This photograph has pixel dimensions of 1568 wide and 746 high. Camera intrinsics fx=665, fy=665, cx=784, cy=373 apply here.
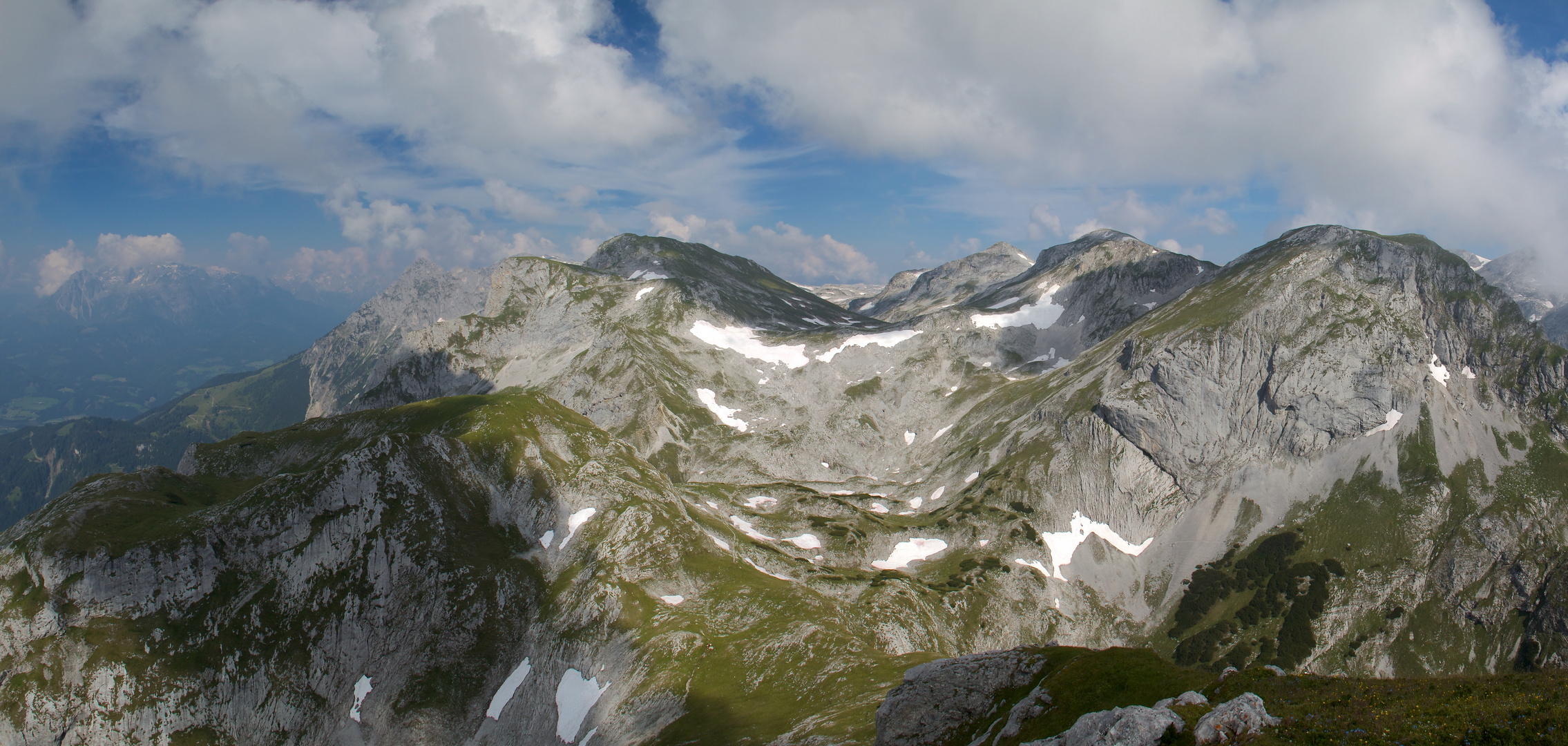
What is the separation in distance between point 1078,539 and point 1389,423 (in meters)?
83.4

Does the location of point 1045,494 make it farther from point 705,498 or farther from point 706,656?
point 706,656

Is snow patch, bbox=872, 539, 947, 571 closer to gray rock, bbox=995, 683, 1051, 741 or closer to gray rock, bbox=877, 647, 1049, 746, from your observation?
gray rock, bbox=877, 647, 1049, 746

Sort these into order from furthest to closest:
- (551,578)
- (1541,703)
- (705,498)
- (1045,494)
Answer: (1045,494) < (705,498) < (551,578) < (1541,703)

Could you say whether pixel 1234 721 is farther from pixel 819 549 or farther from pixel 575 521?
pixel 819 549

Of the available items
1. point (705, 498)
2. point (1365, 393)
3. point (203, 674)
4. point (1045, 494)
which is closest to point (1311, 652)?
point (1045, 494)

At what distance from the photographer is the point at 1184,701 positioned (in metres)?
28.4

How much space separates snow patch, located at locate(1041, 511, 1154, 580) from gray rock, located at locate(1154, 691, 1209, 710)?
129 meters

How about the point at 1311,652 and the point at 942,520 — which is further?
the point at 942,520

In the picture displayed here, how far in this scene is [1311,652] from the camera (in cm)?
13325

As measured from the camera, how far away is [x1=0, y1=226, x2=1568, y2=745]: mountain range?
76500 millimetres

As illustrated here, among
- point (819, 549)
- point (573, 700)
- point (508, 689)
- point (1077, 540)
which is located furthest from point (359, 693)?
point (1077, 540)

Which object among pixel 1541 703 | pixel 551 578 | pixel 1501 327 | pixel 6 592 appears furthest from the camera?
pixel 1501 327

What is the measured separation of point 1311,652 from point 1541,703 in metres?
143

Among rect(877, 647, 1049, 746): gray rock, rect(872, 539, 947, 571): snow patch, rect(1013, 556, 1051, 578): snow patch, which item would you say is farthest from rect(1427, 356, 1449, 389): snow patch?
rect(877, 647, 1049, 746): gray rock
